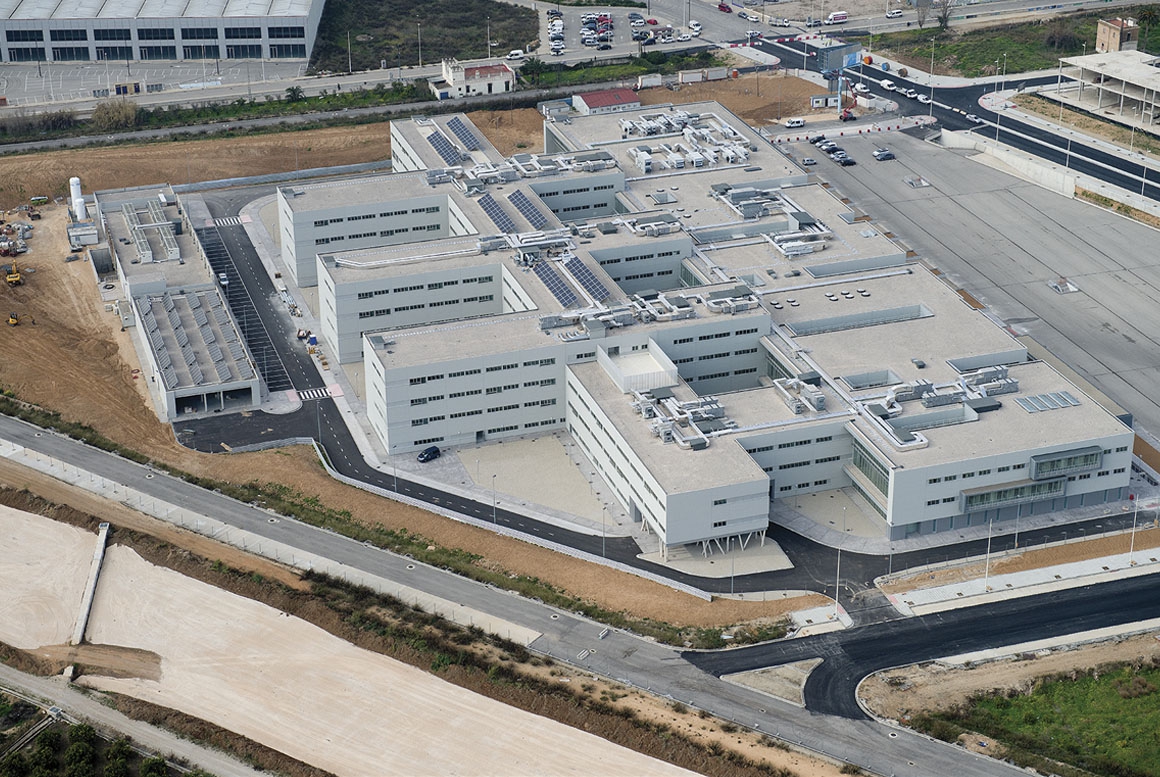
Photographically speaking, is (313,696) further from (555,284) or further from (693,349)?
(555,284)

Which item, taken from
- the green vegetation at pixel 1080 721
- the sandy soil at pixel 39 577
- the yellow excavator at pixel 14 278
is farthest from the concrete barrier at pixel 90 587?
the green vegetation at pixel 1080 721

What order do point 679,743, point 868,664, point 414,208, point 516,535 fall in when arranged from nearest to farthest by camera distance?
point 679,743 < point 868,664 < point 516,535 < point 414,208

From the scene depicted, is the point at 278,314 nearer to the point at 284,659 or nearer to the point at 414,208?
the point at 414,208

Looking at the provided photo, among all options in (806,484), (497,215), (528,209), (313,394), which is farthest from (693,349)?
(313,394)

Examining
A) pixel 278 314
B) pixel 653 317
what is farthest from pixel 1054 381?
pixel 278 314

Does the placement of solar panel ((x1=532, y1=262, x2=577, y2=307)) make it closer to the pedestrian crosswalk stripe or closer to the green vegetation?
the pedestrian crosswalk stripe

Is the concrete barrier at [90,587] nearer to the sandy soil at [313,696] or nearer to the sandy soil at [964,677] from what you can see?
the sandy soil at [313,696]

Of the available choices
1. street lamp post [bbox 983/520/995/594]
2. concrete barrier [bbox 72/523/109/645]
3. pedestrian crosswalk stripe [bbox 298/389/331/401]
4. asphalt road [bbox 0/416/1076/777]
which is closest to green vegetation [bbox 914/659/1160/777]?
asphalt road [bbox 0/416/1076/777]
